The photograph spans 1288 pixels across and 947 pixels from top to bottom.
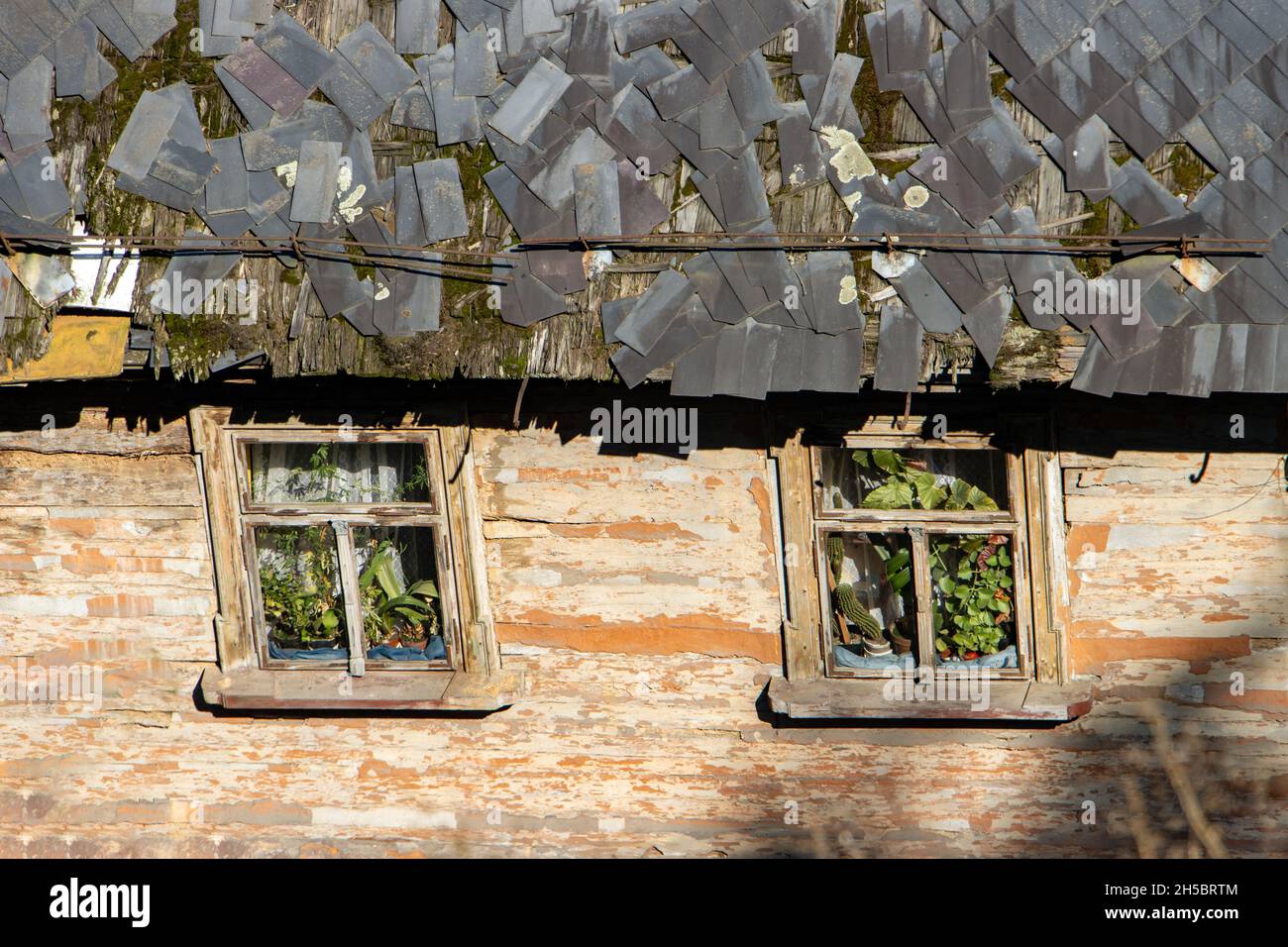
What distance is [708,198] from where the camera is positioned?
5.05 meters

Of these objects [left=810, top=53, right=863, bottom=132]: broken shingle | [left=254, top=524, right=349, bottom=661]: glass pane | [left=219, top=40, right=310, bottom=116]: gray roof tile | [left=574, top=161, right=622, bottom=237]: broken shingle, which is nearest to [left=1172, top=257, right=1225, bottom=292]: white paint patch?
[left=810, top=53, right=863, bottom=132]: broken shingle

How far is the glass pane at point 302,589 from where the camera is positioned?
19.2 feet

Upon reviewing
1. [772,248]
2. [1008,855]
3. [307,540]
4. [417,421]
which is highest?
[772,248]

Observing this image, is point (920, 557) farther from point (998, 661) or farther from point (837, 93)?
point (837, 93)

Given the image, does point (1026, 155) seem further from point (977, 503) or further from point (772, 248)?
point (977, 503)

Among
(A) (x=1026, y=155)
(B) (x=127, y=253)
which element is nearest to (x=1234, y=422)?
(A) (x=1026, y=155)

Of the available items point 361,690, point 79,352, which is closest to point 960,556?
point 361,690

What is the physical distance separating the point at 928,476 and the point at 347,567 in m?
2.91

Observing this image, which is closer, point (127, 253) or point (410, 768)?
point (127, 253)

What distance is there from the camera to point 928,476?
546cm

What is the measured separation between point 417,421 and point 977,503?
271 centimetres

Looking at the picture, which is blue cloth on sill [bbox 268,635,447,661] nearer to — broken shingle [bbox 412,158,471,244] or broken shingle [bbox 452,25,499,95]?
broken shingle [bbox 412,158,471,244]

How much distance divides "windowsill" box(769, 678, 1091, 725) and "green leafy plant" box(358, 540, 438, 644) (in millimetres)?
1789

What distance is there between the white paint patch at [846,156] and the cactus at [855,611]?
1.96 m
